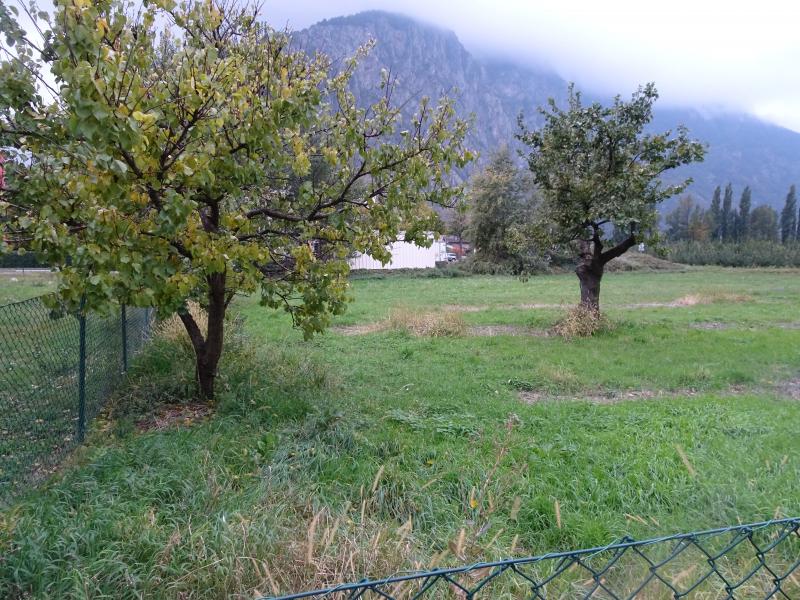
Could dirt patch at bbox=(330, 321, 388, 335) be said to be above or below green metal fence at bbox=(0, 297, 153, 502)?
below

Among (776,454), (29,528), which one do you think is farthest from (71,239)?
(776,454)

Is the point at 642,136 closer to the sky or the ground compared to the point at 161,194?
closer to the sky

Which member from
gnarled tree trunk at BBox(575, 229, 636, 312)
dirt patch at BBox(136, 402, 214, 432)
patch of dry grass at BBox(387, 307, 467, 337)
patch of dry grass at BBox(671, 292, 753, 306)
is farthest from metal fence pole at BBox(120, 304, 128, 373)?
patch of dry grass at BBox(671, 292, 753, 306)

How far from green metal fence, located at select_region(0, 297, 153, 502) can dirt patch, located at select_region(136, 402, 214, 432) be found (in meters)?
0.53

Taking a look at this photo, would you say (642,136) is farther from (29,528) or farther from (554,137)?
(29,528)

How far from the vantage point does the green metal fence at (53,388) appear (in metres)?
4.26

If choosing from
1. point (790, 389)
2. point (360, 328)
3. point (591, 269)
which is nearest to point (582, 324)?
point (591, 269)

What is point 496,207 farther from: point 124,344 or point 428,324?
point 124,344

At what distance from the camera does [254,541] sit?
2.92 meters

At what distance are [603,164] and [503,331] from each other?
413cm

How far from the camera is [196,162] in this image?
3.79m

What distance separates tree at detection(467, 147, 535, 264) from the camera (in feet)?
116

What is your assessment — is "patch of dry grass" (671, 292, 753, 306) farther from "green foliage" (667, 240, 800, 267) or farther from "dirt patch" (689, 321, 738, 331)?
"green foliage" (667, 240, 800, 267)

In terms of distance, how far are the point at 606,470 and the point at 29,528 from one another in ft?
13.4
